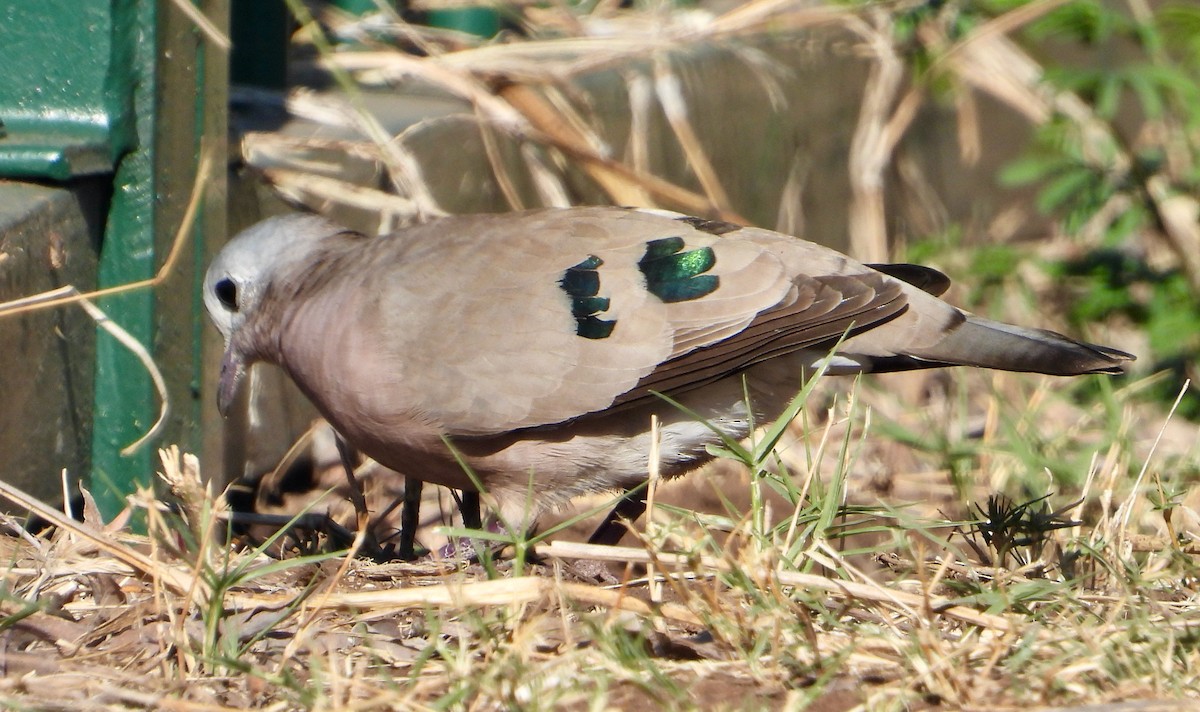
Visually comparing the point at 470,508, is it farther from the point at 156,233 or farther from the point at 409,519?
the point at 156,233

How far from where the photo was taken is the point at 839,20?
19.6 ft

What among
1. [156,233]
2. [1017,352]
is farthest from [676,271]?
[156,233]

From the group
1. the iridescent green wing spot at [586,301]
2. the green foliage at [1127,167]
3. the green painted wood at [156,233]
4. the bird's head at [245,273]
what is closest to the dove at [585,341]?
the iridescent green wing spot at [586,301]

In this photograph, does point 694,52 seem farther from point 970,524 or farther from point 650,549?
point 650,549

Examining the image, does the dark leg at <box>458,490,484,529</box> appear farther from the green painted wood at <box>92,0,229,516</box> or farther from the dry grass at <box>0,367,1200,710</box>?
the green painted wood at <box>92,0,229,516</box>

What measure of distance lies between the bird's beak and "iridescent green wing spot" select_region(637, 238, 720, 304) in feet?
3.55

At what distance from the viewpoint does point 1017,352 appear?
130 inches

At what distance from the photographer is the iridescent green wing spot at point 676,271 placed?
10.5 ft

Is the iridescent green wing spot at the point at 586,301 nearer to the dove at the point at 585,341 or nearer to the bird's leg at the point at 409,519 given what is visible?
the dove at the point at 585,341

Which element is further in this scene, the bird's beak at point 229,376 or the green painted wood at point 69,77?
the bird's beak at point 229,376

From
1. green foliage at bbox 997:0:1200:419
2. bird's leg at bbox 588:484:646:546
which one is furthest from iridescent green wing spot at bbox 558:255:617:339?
green foliage at bbox 997:0:1200:419

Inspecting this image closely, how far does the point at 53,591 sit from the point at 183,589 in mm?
307

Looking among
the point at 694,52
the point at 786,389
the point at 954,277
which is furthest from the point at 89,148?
the point at 954,277

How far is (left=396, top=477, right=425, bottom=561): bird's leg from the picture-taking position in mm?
3492
